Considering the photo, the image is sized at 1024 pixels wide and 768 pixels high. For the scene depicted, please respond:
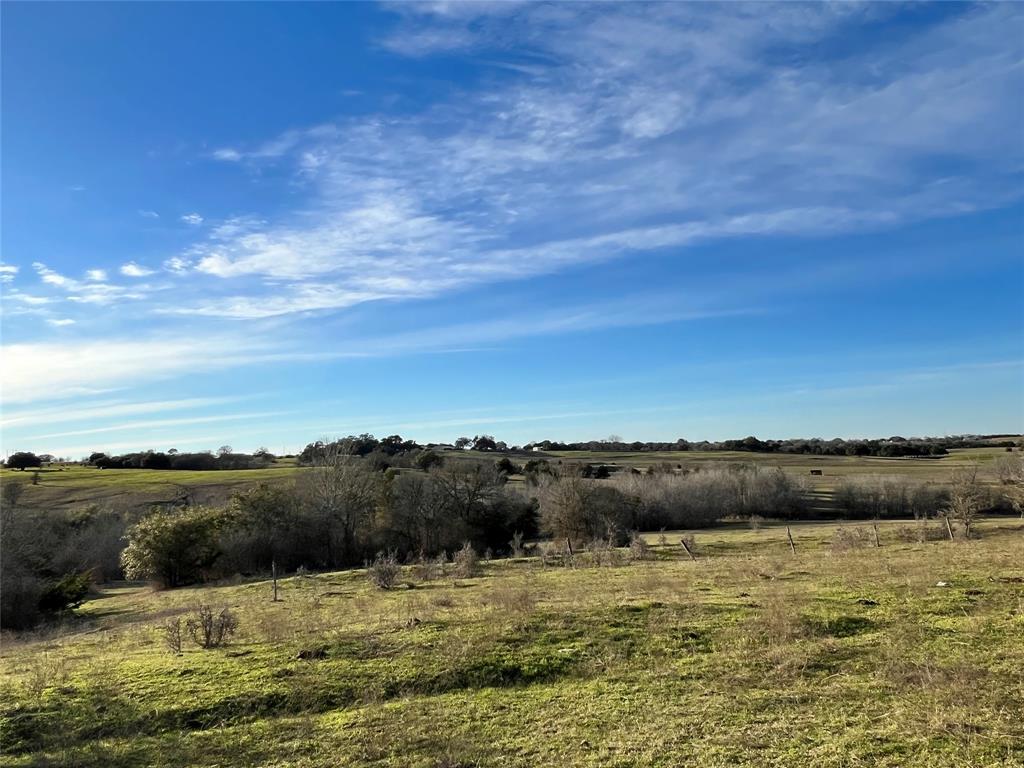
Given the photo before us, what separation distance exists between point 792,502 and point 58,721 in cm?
8145

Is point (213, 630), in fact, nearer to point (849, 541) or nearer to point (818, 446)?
point (849, 541)

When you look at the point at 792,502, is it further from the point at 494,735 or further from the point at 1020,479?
the point at 494,735

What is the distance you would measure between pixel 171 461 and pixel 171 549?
7375 centimetres

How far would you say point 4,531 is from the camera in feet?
110

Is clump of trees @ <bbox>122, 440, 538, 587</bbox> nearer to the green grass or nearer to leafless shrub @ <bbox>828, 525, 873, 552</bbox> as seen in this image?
the green grass

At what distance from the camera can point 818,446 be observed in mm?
147125

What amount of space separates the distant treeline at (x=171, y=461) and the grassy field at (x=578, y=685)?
100149 mm

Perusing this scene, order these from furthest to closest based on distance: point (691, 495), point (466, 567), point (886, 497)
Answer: point (691, 495) < point (886, 497) < point (466, 567)

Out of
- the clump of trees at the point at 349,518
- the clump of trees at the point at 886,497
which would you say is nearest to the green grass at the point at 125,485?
the clump of trees at the point at 349,518

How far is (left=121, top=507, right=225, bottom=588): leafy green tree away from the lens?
42125 mm

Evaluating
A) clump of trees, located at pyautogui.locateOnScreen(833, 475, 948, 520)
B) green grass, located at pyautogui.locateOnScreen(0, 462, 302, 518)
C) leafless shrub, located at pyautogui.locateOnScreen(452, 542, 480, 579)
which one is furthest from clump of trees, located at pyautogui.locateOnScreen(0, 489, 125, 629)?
clump of trees, located at pyautogui.locateOnScreen(833, 475, 948, 520)

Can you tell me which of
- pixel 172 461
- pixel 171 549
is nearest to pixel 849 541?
pixel 171 549

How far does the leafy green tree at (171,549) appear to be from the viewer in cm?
4212

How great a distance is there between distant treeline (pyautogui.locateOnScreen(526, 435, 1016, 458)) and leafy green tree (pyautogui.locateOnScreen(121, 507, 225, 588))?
10784 centimetres
